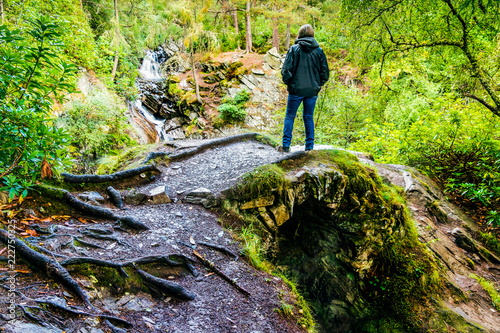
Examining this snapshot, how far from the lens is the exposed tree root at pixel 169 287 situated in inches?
115

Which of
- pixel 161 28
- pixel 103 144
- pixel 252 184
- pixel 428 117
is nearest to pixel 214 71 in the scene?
pixel 161 28

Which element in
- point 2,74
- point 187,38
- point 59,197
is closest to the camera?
point 2,74

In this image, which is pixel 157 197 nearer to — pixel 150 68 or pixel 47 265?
pixel 47 265

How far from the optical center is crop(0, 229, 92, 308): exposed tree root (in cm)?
238

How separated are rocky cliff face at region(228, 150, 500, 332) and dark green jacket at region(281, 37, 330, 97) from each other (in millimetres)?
1624

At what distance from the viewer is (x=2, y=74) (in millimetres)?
2316

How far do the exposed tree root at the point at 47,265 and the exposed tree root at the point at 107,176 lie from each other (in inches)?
91.0

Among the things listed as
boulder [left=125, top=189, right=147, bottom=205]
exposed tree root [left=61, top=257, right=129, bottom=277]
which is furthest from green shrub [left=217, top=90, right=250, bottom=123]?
exposed tree root [left=61, top=257, right=129, bottom=277]

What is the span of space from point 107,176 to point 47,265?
9.21ft

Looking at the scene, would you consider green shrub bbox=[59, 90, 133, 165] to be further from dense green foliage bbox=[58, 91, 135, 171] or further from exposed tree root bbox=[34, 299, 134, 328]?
exposed tree root bbox=[34, 299, 134, 328]

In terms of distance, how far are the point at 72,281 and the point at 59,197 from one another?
6.50ft

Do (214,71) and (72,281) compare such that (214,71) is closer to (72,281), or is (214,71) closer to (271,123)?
(271,123)

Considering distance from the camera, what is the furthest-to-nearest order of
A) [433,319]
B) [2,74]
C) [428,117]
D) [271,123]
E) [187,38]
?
[271,123] → [187,38] → [428,117] → [433,319] → [2,74]

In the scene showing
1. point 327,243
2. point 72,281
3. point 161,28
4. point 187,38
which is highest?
point 161,28
